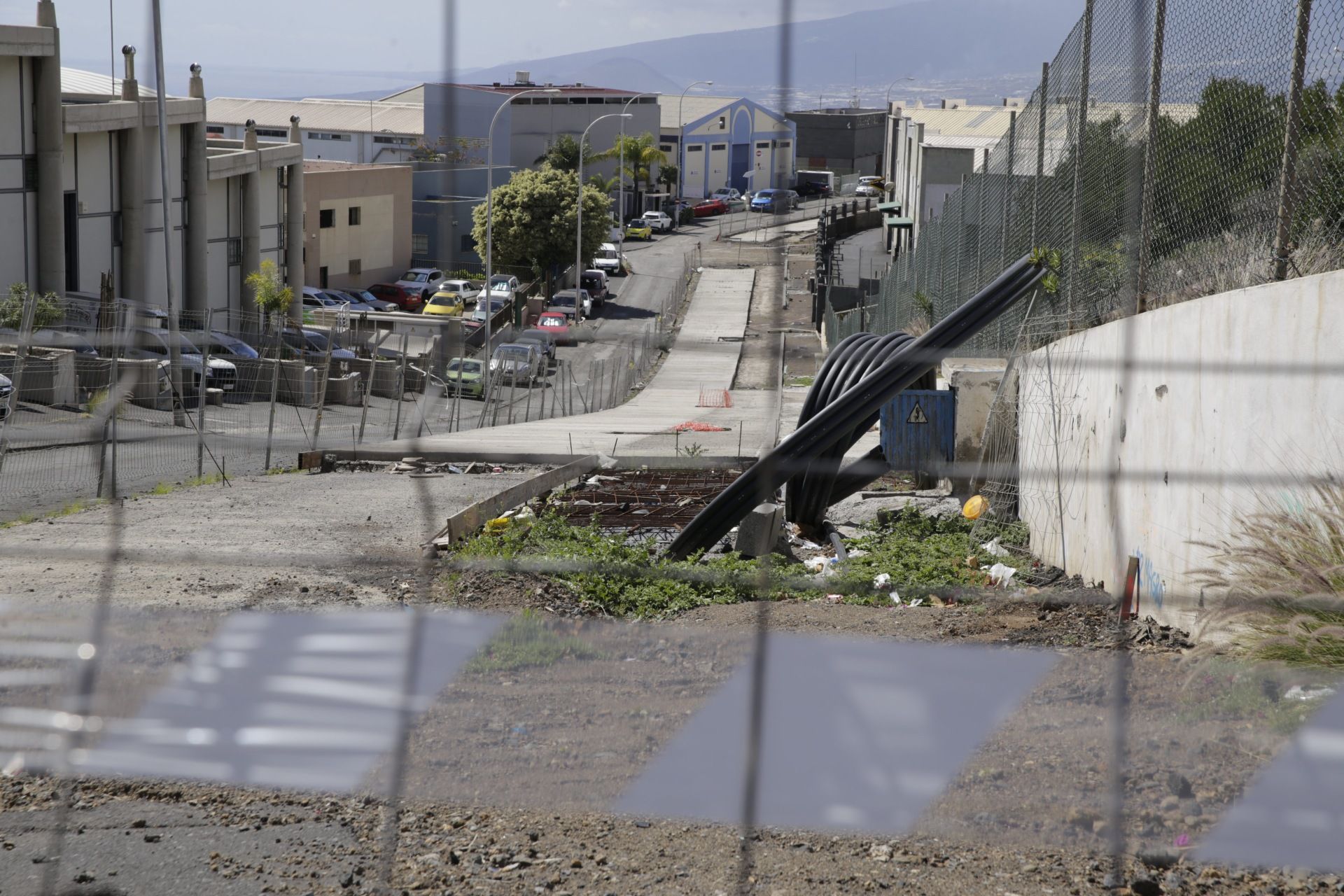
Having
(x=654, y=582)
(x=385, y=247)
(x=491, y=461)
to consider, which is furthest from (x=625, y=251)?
(x=654, y=582)

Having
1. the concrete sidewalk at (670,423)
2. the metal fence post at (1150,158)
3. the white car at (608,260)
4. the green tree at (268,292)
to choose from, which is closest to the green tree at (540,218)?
the white car at (608,260)

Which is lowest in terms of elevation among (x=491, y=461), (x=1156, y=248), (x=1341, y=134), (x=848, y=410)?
(x=491, y=461)

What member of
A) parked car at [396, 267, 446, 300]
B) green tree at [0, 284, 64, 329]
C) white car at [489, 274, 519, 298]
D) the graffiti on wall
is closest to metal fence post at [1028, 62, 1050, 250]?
the graffiti on wall

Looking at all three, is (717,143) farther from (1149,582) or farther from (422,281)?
(1149,582)

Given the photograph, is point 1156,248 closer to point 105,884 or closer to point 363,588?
point 363,588

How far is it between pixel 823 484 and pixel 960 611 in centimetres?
159

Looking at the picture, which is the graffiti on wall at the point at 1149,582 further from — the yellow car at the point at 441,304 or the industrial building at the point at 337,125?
the industrial building at the point at 337,125

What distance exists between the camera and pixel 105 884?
1738mm

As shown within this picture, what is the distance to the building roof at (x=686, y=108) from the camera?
2114 cm

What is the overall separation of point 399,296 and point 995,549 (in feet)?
55.3

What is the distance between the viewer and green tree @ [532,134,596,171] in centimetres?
2372

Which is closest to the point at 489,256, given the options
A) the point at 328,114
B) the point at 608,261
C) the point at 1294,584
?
the point at 1294,584

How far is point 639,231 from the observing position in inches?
1102

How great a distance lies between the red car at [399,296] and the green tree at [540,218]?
2571 mm
